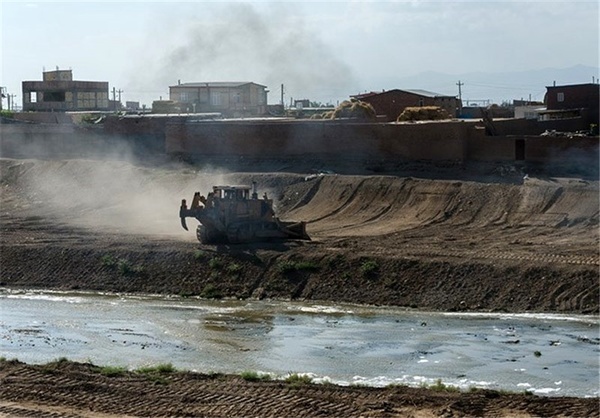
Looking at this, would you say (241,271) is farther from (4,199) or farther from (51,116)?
(51,116)

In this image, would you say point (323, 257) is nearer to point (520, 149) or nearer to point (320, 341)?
point (320, 341)

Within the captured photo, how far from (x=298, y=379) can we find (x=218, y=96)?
6673cm

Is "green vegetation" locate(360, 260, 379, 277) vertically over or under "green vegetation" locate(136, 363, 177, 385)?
over

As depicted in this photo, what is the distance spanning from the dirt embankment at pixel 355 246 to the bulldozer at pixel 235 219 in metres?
0.64

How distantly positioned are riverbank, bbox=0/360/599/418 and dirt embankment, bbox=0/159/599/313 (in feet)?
37.8

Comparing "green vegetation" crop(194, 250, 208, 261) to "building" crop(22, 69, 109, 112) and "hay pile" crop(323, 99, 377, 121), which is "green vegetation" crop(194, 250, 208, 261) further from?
"building" crop(22, 69, 109, 112)

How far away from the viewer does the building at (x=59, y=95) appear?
9312 cm

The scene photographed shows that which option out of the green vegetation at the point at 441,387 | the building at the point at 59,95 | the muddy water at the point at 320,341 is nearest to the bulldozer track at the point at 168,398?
the green vegetation at the point at 441,387

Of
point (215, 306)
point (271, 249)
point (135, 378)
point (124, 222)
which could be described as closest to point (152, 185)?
point (124, 222)

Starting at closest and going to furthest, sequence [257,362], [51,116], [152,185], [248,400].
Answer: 1. [248,400]
2. [257,362]
3. [152,185]
4. [51,116]

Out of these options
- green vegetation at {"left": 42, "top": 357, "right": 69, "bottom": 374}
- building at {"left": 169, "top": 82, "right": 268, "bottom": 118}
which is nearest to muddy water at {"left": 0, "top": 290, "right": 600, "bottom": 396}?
green vegetation at {"left": 42, "top": 357, "right": 69, "bottom": 374}

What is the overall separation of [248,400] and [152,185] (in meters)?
34.8

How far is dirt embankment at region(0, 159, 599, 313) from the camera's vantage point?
34094mm

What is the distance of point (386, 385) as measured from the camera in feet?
76.0
